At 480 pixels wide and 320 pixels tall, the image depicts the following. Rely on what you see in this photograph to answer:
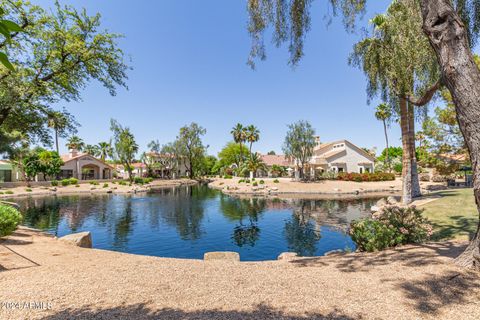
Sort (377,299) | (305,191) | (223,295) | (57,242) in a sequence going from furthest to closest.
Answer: (305,191) → (57,242) → (223,295) → (377,299)

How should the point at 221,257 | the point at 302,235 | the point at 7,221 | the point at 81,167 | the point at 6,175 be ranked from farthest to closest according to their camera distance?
the point at 81,167 < the point at 6,175 < the point at 302,235 < the point at 7,221 < the point at 221,257

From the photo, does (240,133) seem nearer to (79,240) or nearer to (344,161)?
(344,161)

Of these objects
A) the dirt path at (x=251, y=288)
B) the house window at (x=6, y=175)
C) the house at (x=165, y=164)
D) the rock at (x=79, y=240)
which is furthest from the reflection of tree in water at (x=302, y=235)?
the house window at (x=6, y=175)

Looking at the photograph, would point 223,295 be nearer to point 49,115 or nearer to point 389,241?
point 389,241

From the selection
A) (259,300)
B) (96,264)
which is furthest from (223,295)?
(96,264)

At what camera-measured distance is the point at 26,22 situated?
381 inches

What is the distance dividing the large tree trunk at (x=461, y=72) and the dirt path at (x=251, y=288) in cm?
134

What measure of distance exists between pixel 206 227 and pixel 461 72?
15.9 metres

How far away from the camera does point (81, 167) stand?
56.6 meters

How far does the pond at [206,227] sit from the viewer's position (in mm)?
12500

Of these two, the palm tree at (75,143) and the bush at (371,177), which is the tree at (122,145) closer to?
the palm tree at (75,143)

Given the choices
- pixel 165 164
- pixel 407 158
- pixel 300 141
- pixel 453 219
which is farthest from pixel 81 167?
pixel 453 219

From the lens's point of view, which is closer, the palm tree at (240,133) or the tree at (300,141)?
the tree at (300,141)

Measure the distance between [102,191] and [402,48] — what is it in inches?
1740
